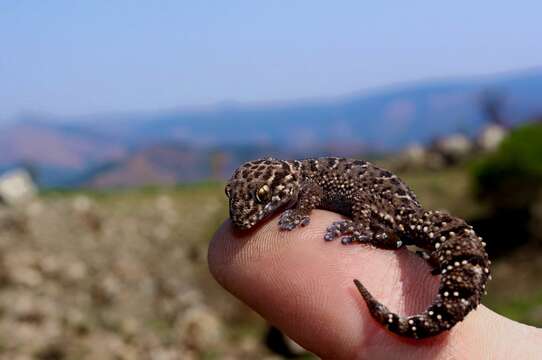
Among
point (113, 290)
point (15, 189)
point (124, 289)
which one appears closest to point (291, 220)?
point (113, 290)

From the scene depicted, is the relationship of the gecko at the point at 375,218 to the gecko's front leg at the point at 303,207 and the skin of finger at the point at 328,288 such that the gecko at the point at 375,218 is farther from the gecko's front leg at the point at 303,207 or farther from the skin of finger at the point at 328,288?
the skin of finger at the point at 328,288

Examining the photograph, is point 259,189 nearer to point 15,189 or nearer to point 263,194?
point 263,194

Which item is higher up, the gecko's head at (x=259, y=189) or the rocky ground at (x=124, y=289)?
→ the gecko's head at (x=259, y=189)

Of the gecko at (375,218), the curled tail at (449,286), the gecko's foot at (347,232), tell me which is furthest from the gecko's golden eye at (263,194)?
the curled tail at (449,286)

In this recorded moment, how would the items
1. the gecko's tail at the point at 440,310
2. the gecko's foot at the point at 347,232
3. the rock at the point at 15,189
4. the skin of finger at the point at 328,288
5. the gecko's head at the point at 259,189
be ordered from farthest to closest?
the rock at the point at 15,189 → the gecko's head at the point at 259,189 → the gecko's foot at the point at 347,232 → the skin of finger at the point at 328,288 → the gecko's tail at the point at 440,310

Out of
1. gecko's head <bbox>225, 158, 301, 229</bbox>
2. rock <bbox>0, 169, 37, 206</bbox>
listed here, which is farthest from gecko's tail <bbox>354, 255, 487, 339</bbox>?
rock <bbox>0, 169, 37, 206</bbox>

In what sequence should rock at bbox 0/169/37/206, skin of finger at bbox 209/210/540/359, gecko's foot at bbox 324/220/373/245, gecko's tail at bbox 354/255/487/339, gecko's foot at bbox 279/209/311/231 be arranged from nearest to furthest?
gecko's tail at bbox 354/255/487/339, skin of finger at bbox 209/210/540/359, gecko's foot at bbox 324/220/373/245, gecko's foot at bbox 279/209/311/231, rock at bbox 0/169/37/206

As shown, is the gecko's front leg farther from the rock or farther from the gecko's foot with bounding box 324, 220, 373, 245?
the rock

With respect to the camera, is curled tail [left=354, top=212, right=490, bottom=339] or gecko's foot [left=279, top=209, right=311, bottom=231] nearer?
curled tail [left=354, top=212, right=490, bottom=339]
